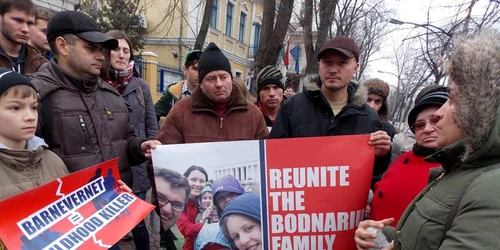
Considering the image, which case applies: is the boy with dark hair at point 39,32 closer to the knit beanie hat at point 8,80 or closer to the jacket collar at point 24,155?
the knit beanie hat at point 8,80

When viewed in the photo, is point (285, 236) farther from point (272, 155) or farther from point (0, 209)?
point (0, 209)

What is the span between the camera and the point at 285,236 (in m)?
2.06

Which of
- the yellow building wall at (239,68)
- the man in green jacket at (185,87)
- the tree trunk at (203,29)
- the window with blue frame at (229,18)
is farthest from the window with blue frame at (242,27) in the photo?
the man in green jacket at (185,87)

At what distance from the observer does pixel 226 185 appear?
6.98 ft

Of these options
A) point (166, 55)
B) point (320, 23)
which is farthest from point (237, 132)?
point (166, 55)

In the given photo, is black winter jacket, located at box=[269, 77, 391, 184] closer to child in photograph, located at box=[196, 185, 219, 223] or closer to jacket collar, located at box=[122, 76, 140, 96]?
child in photograph, located at box=[196, 185, 219, 223]

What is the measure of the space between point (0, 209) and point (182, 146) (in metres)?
1.00

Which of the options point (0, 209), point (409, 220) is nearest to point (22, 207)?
point (0, 209)

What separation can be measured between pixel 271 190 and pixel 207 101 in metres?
0.83

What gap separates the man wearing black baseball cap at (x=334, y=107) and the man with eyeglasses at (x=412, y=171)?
311 millimetres

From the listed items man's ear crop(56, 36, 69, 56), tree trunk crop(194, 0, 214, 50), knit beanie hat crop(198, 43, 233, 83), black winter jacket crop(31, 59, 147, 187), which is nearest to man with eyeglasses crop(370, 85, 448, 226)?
Result: knit beanie hat crop(198, 43, 233, 83)

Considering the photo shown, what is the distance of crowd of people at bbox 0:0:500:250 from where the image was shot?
1095 mm

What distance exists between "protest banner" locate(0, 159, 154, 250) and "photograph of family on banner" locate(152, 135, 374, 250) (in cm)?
29

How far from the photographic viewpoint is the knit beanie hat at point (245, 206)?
6.84 feet
